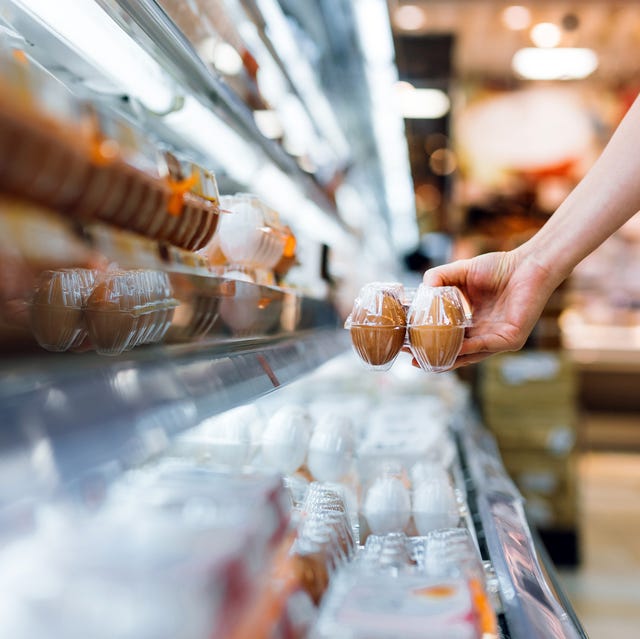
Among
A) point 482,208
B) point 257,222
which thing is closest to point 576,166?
point 482,208

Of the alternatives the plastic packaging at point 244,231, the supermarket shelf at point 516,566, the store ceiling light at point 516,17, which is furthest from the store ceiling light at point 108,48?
the store ceiling light at point 516,17

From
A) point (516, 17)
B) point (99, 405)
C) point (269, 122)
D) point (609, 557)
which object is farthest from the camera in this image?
point (516, 17)

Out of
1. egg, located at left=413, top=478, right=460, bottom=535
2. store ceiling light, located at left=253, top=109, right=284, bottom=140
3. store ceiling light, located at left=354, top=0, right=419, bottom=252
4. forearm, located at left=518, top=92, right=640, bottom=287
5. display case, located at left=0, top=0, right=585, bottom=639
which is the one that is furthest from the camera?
store ceiling light, located at left=354, top=0, right=419, bottom=252

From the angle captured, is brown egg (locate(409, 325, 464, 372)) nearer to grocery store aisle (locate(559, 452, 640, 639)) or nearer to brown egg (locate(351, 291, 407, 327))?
brown egg (locate(351, 291, 407, 327))

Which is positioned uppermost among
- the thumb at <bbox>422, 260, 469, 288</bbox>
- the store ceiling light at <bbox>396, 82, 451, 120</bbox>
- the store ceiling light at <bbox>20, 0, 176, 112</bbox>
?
the store ceiling light at <bbox>396, 82, 451, 120</bbox>

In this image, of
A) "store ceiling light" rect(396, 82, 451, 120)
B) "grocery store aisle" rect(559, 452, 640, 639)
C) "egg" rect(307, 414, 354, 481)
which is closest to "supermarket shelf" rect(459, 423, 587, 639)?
"egg" rect(307, 414, 354, 481)

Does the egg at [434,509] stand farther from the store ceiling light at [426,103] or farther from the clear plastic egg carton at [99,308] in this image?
the store ceiling light at [426,103]

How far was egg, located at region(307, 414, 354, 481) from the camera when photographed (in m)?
1.37

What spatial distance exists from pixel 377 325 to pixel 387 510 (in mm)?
298

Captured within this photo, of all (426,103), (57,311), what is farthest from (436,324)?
(426,103)

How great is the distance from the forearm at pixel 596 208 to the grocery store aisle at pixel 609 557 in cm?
197

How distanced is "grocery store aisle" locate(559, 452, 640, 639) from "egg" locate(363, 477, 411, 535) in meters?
2.00

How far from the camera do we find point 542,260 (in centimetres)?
140

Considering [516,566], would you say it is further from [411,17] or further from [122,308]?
[411,17]
